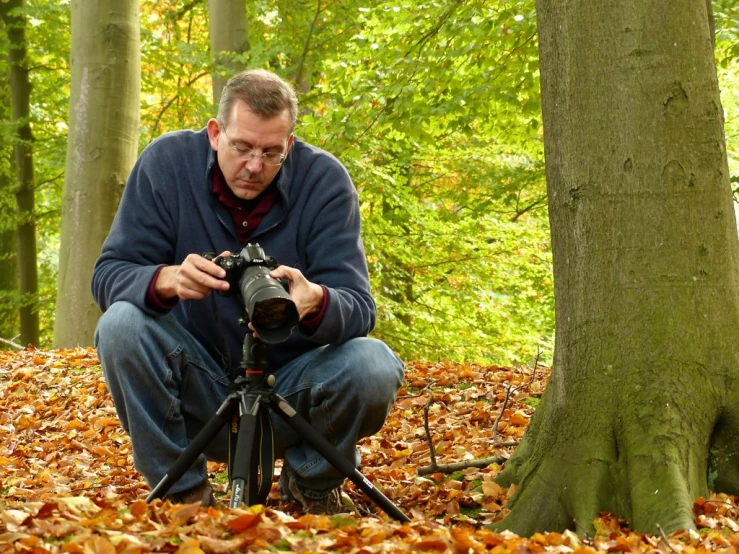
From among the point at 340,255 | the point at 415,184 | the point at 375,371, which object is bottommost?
the point at 375,371

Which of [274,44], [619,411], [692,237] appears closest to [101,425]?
[619,411]

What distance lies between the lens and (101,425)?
518 centimetres

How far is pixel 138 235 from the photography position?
Result: 127 inches

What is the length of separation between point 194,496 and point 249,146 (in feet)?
4.24

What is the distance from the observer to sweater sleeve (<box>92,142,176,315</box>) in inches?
125


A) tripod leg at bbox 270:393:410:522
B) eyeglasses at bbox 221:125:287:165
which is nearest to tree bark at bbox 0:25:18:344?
eyeglasses at bbox 221:125:287:165

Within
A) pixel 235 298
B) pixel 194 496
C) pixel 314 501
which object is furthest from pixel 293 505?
pixel 235 298

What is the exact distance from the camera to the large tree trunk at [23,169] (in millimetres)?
12719

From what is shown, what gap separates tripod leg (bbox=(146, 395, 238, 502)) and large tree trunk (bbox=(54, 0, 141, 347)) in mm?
5524

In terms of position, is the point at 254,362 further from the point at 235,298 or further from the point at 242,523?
the point at 242,523

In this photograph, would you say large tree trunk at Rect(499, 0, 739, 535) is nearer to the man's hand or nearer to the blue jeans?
the blue jeans

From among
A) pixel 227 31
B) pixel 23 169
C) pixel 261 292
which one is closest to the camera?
pixel 261 292

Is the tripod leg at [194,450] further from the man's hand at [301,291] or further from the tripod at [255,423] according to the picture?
the man's hand at [301,291]

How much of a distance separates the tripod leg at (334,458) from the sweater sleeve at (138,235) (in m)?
0.74
